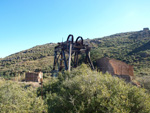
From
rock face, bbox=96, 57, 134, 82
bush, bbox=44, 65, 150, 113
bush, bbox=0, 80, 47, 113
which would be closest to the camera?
bush, bbox=44, 65, 150, 113

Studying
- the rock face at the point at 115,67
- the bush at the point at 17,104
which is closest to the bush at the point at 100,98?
the bush at the point at 17,104

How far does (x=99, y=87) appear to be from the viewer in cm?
458

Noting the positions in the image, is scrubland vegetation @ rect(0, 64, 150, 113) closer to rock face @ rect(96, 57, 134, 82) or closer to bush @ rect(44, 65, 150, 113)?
bush @ rect(44, 65, 150, 113)

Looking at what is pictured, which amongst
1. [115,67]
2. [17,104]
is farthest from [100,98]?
[115,67]

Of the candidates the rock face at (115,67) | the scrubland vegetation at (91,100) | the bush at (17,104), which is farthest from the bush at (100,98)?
the rock face at (115,67)

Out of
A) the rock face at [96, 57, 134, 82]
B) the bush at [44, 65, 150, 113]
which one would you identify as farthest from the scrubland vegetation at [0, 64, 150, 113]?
the rock face at [96, 57, 134, 82]

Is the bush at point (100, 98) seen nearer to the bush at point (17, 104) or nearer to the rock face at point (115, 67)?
the bush at point (17, 104)

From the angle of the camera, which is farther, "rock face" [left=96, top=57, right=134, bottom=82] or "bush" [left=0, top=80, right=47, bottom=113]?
"rock face" [left=96, top=57, right=134, bottom=82]

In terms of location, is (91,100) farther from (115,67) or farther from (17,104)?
(115,67)

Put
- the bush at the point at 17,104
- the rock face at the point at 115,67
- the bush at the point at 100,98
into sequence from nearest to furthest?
the bush at the point at 100,98
the bush at the point at 17,104
the rock face at the point at 115,67

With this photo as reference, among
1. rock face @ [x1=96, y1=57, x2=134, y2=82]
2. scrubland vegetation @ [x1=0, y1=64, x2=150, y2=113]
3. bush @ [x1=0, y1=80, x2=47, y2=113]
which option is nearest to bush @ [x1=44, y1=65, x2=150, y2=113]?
scrubland vegetation @ [x1=0, y1=64, x2=150, y2=113]

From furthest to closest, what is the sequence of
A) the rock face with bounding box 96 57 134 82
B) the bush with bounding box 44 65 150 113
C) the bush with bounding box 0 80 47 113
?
the rock face with bounding box 96 57 134 82 → the bush with bounding box 0 80 47 113 → the bush with bounding box 44 65 150 113

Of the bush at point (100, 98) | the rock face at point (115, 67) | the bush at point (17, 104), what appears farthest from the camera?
the rock face at point (115, 67)

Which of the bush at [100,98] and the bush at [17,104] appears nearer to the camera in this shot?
the bush at [100,98]
